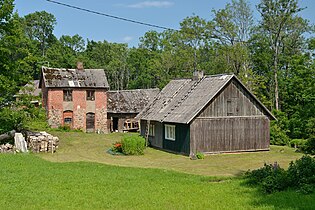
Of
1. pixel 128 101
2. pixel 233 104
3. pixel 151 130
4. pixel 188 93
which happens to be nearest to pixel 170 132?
pixel 188 93

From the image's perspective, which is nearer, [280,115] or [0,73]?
[0,73]

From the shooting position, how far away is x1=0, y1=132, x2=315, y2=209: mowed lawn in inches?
504

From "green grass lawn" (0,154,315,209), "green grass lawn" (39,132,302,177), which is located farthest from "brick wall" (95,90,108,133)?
"green grass lawn" (0,154,315,209)

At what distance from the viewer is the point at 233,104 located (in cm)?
3075

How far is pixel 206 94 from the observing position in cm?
3039

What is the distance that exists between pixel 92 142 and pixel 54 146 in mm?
6438

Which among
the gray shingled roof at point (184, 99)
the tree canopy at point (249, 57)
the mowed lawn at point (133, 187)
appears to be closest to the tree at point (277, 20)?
the tree canopy at point (249, 57)

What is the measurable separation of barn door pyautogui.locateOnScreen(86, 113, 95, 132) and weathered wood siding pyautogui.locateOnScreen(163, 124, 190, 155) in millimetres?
19167

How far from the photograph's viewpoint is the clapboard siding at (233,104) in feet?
98.6

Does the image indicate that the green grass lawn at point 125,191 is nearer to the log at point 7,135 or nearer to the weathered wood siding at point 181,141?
the weathered wood siding at point 181,141

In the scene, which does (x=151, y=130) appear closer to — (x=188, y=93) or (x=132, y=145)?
(x=188, y=93)

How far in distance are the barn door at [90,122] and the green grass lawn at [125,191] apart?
27921 millimetres

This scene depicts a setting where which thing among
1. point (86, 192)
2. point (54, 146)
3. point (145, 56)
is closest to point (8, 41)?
point (54, 146)

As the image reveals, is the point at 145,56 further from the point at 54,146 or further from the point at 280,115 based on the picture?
the point at 54,146
